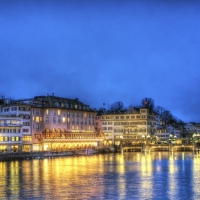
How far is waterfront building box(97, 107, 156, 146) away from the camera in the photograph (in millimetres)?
157625

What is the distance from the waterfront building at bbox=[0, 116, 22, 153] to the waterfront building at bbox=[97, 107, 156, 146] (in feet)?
160

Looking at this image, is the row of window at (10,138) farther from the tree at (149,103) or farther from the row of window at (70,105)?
the tree at (149,103)

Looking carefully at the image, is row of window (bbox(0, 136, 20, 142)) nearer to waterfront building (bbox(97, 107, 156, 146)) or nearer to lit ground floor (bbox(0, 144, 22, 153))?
lit ground floor (bbox(0, 144, 22, 153))

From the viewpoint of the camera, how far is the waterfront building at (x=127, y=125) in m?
158

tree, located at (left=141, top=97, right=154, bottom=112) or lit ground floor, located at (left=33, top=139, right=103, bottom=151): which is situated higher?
tree, located at (left=141, top=97, right=154, bottom=112)

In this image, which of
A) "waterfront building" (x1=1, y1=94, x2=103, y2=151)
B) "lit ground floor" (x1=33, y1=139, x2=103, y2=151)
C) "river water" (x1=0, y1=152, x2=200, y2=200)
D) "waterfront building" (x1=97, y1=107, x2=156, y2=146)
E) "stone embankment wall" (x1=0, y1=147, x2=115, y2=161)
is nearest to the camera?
"river water" (x1=0, y1=152, x2=200, y2=200)

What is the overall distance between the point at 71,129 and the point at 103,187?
286 ft

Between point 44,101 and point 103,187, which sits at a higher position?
point 44,101

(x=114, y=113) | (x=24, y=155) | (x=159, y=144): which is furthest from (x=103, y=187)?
(x=114, y=113)

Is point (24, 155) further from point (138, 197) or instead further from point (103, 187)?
point (138, 197)

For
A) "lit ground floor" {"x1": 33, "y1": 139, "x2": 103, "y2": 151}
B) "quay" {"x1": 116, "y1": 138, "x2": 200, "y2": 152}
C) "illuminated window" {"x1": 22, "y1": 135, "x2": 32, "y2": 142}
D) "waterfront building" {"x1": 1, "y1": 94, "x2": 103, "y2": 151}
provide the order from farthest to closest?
"quay" {"x1": 116, "y1": 138, "x2": 200, "y2": 152}, "lit ground floor" {"x1": 33, "y1": 139, "x2": 103, "y2": 151}, "waterfront building" {"x1": 1, "y1": 94, "x2": 103, "y2": 151}, "illuminated window" {"x1": 22, "y1": 135, "x2": 32, "y2": 142}

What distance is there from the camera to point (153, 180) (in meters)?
57.8

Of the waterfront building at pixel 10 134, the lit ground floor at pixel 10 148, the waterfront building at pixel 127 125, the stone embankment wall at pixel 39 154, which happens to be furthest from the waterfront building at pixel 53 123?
the waterfront building at pixel 127 125

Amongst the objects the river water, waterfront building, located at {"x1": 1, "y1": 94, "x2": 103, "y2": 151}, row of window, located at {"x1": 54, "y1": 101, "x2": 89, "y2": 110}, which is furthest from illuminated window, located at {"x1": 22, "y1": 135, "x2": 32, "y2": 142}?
the river water
